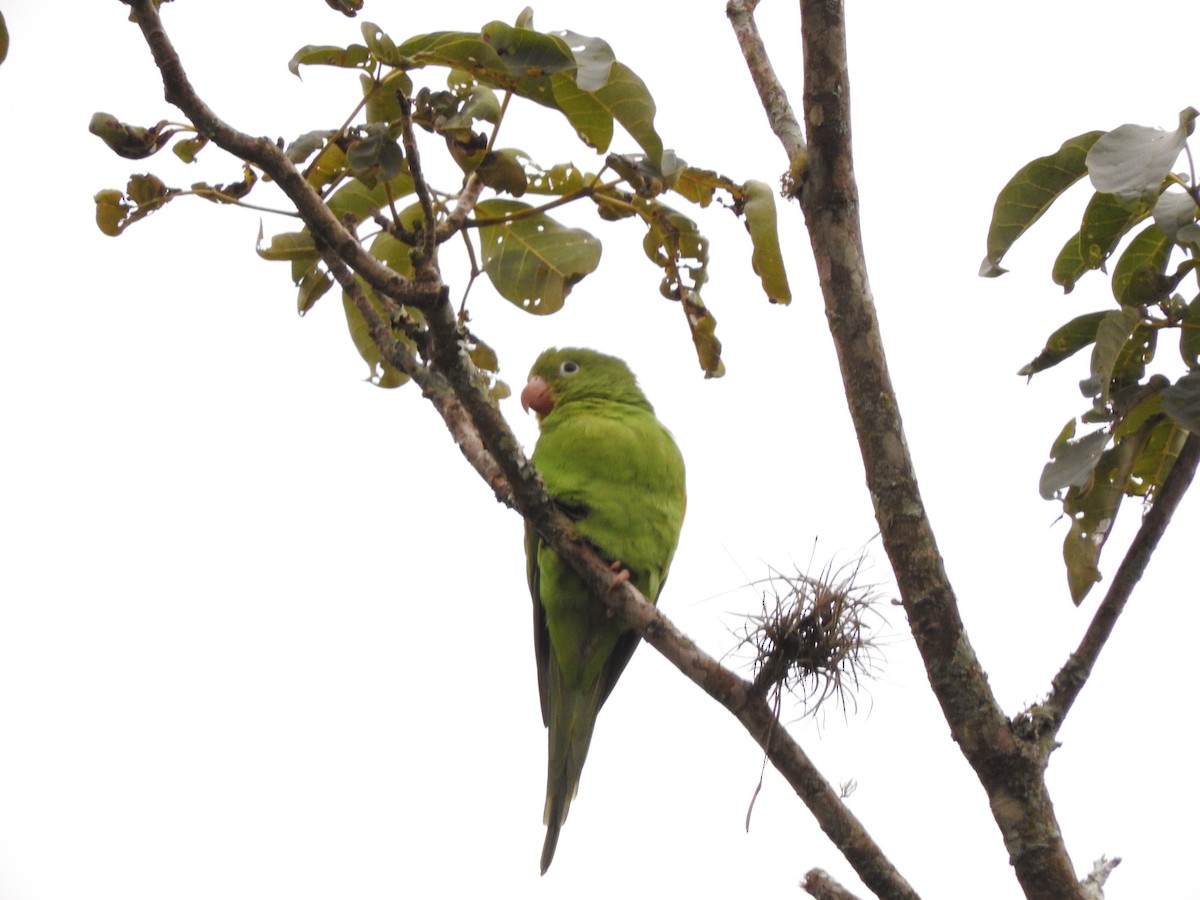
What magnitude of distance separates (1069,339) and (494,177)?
1.51 m

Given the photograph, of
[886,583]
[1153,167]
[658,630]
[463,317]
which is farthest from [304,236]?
[1153,167]

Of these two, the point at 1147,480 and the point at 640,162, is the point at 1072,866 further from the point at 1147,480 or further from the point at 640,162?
the point at 640,162

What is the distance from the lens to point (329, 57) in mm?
2646

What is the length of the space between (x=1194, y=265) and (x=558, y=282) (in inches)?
69.8

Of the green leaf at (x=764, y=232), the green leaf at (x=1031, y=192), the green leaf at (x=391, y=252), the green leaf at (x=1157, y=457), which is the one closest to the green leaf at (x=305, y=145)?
the green leaf at (x=391, y=252)

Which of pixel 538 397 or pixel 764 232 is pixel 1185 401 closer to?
pixel 764 232

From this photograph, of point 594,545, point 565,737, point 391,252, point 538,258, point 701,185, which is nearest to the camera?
point 701,185

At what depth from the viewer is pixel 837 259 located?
2734 millimetres

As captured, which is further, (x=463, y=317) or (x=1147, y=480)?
(x=463, y=317)

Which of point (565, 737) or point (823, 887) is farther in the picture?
point (565, 737)

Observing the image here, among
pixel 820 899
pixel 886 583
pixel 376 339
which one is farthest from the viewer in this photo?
pixel 376 339

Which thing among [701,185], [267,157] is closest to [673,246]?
[701,185]

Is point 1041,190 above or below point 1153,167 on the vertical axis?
above

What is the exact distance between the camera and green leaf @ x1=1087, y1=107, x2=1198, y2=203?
2.14 metres
